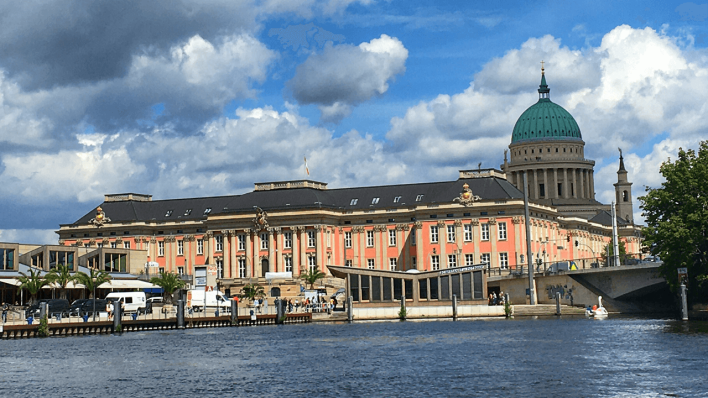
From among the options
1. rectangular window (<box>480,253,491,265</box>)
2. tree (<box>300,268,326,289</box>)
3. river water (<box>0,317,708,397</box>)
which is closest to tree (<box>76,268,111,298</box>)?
tree (<box>300,268,326,289</box>)

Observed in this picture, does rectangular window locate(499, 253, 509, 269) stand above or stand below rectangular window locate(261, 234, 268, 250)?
below

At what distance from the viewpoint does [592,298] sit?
385 feet

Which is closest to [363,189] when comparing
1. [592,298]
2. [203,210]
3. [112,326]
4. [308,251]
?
[308,251]

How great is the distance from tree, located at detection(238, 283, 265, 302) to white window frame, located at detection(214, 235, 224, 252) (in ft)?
49.2

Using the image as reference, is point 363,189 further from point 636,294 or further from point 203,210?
point 636,294

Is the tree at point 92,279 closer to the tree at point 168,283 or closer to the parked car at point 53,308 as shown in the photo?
the tree at point 168,283

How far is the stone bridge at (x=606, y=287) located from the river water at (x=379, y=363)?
20.4m

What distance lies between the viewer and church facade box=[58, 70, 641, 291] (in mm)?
151125

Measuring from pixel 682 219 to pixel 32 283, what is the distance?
65.4 meters

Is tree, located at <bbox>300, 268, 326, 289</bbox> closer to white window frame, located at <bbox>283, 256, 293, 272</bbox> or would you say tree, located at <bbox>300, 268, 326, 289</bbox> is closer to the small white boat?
white window frame, located at <bbox>283, 256, 293, 272</bbox>

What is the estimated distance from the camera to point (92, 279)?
120562mm

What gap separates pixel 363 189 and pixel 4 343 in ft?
286

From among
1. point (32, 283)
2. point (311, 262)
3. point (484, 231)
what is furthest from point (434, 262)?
point (32, 283)

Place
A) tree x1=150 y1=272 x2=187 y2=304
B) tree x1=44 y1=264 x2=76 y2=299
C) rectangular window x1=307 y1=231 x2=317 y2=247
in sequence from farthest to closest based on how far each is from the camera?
rectangular window x1=307 y1=231 x2=317 y2=247
tree x1=150 y1=272 x2=187 y2=304
tree x1=44 y1=264 x2=76 y2=299
